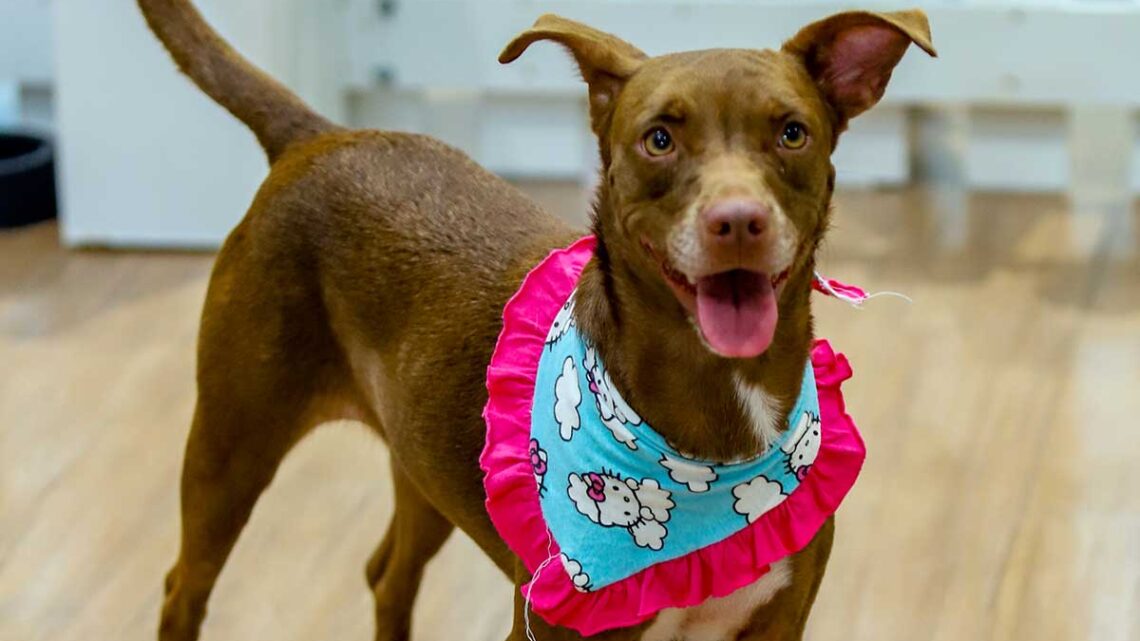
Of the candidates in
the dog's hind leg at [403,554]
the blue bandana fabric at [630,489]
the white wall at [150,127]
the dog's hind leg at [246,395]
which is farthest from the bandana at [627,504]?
the white wall at [150,127]

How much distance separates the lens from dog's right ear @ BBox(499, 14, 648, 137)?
1.80 meters

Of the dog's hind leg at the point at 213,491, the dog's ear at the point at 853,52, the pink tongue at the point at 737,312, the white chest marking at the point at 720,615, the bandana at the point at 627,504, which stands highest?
the dog's ear at the point at 853,52

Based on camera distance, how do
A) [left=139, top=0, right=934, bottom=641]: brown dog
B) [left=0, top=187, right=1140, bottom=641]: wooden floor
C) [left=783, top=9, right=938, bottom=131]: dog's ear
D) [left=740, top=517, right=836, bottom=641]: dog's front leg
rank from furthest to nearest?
[left=0, top=187, right=1140, bottom=641]: wooden floor, [left=740, top=517, right=836, bottom=641]: dog's front leg, [left=783, top=9, right=938, bottom=131]: dog's ear, [left=139, top=0, right=934, bottom=641]: brown dog

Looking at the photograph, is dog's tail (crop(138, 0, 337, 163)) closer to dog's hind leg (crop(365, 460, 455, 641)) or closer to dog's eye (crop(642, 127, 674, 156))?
dog's hind leg (crop(365, 460, 455, 641))

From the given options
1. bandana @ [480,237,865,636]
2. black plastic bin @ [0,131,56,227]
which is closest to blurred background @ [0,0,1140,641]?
black plastic bin @ [0,131,56,227]

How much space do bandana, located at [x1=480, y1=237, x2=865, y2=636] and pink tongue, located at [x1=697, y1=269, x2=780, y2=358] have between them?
20 cm

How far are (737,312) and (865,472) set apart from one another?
156 centimetres

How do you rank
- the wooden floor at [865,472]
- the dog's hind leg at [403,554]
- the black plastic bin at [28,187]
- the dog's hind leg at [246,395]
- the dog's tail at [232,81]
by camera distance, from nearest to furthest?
the dog's hind leg at [246,395]
the dog's tail at [232,81]
the dog's hind leg at [403,554]
the wooden floor at [865,472]
the black plastic bin at [28,187]

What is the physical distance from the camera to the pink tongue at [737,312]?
164cm

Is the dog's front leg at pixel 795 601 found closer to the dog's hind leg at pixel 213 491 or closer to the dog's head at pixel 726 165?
the dog's head at pixel 726 165

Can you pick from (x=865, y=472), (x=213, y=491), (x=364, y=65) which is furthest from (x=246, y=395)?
(x=364, y=65)

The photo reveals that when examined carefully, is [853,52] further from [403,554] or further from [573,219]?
[573,219]

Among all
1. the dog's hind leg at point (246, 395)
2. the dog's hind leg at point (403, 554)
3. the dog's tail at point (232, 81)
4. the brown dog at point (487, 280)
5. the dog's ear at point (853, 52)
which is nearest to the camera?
the brown dog at point (487, 280)

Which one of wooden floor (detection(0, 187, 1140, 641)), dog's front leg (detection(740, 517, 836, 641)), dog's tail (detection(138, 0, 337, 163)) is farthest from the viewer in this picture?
wooden floor (detection(0, 187, 1140, 641))
